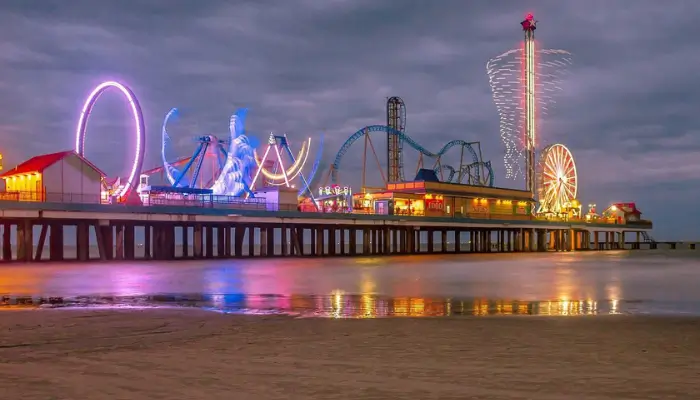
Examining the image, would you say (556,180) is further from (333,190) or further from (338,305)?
(338,305)

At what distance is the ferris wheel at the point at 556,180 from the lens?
305ft

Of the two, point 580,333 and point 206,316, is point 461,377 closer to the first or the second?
point 580,333

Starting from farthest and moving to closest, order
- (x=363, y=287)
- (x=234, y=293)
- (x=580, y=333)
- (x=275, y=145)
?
(x=275, y=145)
(x=363, y=287)
(x=234, y=293)
(x=580, y=333)

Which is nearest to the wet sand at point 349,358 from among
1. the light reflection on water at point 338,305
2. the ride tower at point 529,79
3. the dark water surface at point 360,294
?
the light reflection on water at point 338,305

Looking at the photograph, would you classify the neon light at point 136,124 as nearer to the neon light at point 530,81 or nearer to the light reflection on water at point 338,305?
the light reflection on water at point 338,305

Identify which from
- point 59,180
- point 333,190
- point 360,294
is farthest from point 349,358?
point 333,190

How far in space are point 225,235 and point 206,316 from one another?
43.6 metres

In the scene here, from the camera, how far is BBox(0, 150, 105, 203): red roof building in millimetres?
44250

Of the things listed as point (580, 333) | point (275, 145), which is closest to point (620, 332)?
point (580, 333)

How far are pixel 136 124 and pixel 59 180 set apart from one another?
6183 millimetres

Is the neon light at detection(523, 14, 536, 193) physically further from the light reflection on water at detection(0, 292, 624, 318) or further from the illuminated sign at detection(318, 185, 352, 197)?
the light reflection on water at detection(0, 292, 624, 318)

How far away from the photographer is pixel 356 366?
8867 millimetres

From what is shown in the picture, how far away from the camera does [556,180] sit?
9631 cm

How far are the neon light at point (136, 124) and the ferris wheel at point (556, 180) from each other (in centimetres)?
5931
